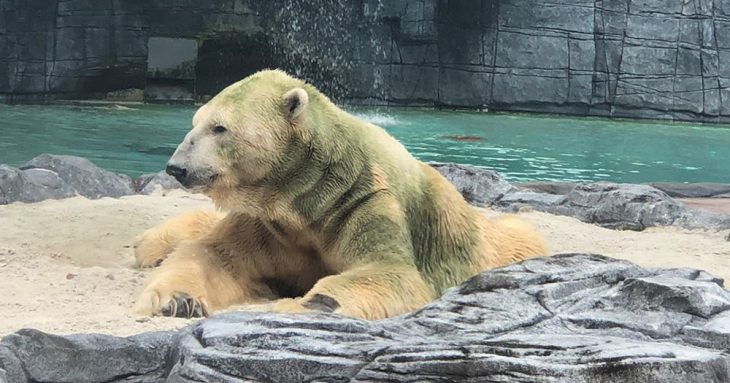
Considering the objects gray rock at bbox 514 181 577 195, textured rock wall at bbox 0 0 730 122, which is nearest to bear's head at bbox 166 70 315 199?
gray rock at bbox 514 181 577 195

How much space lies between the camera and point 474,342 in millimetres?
2164

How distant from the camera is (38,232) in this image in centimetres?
462

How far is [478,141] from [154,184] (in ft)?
22.8

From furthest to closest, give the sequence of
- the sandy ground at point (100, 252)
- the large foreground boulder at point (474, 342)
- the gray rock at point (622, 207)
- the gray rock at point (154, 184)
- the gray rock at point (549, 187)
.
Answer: the gray rock at point (549, 187) < the gray rock at point (154, 184) < the gray rock at point (622, 207) < the sandy ground at point (100, 252) < the large foreground boulder at point (474, 342)

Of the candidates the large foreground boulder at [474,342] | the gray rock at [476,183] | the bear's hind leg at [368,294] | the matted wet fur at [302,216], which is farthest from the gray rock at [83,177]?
the large foreground boulder at [474,342]

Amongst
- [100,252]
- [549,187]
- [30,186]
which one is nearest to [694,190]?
[549,187]

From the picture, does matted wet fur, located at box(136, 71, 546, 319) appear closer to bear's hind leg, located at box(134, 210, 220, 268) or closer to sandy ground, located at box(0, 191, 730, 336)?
sandy ground, located at box(0, 191, 730, 336)

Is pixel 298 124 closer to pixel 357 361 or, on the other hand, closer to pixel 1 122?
pixel 357 361

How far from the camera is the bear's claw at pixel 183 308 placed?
3.07 m

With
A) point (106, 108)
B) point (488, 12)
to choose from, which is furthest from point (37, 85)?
point (488, 12)

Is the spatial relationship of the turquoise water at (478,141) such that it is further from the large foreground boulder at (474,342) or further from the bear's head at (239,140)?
the large foreground boulder at (474,342)

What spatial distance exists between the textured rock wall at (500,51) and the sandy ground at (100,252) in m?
11.1

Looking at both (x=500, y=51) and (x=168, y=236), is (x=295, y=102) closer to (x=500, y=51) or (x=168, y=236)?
(x=168, y=236)

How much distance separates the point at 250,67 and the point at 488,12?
454cm
